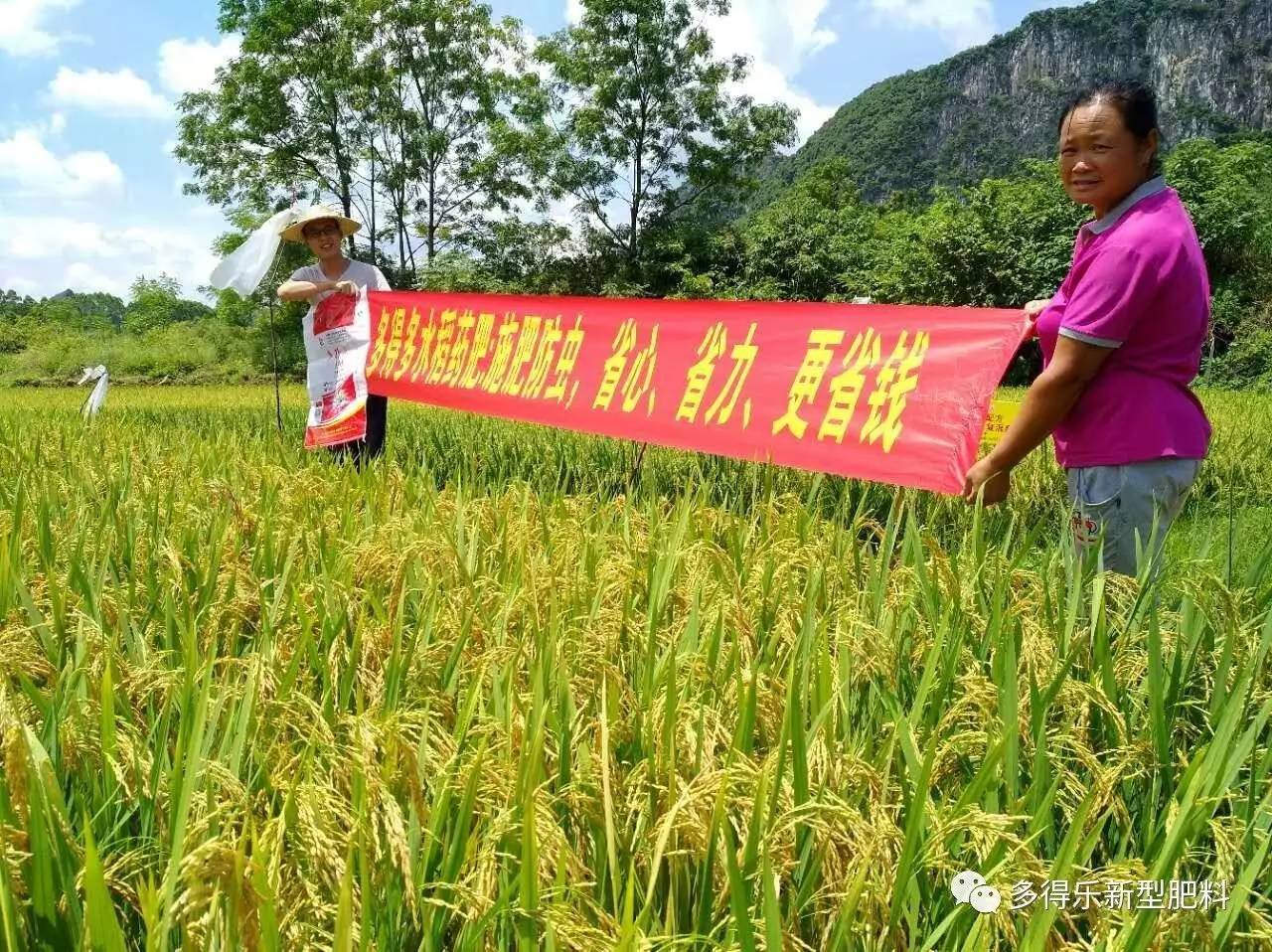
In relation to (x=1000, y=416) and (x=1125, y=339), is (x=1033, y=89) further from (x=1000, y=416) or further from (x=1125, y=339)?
(x=1125, y=339)

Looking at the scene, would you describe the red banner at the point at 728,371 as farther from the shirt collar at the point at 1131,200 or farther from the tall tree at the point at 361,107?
the tall tree at the point at 361,107

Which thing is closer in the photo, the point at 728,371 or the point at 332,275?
the point at 728,371

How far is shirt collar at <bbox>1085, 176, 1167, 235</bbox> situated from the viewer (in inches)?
73.4

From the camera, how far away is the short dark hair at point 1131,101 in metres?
1.86

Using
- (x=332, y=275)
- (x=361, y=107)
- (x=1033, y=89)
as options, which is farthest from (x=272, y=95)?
(x=1033, y=89)

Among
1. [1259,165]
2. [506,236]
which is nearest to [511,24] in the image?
[506,236]

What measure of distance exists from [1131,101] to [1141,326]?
1.58 ft

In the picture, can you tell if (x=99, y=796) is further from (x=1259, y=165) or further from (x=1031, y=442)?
(x=1259, y=165)

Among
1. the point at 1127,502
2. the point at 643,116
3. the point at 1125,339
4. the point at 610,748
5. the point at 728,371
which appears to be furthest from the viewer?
the point at 643,116

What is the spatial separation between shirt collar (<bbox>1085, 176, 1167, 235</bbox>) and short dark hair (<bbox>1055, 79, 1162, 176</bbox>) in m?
0.07

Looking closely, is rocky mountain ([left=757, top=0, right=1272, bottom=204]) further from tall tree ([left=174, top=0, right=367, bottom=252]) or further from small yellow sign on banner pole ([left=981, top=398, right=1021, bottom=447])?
small yellow sign on banner pole ([left=981, top=398, right=1021, bottom=447])

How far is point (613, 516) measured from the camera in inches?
101

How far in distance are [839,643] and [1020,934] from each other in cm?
48

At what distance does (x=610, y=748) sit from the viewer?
112cm
